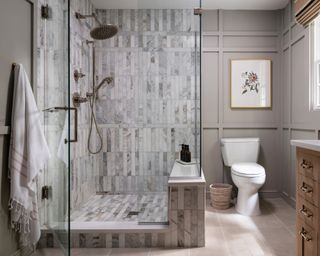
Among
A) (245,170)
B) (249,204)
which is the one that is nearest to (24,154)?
(245,170)

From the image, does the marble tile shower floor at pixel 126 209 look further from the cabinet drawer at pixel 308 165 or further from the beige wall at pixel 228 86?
the beige wall at pixel 228 86

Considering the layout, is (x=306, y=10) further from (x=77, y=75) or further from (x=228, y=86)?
(x=77, y=75)

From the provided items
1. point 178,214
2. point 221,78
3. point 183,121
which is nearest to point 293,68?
point 221,78

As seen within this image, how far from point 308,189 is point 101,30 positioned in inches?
90.8

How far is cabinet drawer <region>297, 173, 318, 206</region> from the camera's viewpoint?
4.94 feet

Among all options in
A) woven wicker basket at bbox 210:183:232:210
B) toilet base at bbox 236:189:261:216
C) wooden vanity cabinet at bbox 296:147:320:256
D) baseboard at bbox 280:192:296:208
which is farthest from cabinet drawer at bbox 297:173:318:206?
baseboard at bbox 280:192:296:208

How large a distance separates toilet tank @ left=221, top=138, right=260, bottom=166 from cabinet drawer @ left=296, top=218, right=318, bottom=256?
5.91 feet

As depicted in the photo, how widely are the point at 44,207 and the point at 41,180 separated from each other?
0.69 feet

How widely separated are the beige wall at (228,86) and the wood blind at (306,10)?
100 cm

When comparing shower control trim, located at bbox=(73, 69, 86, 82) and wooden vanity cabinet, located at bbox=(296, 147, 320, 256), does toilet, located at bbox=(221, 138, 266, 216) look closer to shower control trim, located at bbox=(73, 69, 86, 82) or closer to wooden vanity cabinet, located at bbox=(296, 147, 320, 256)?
wooden vanity cabinet, located at bbox=(296, 147, 320, 256)

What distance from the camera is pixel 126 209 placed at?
9.07 feet

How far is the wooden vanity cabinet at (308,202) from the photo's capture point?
4.91 feet

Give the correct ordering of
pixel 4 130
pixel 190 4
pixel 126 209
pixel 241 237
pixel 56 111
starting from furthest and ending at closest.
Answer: pixel 126 209
pixel 190 4
pixel 241 237
pixel 56 111
pixel 4 130

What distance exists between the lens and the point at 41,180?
7.42ft
